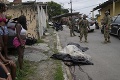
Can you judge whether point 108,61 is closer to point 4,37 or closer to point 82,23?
point 4,37

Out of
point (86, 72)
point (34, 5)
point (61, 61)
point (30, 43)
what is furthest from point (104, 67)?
point (34, 5)

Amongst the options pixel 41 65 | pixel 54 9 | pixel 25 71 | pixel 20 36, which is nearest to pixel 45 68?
pixel 41 65

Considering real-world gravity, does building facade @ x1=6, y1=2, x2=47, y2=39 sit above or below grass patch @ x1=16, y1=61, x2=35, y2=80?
above

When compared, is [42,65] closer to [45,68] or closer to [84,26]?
[45,68]

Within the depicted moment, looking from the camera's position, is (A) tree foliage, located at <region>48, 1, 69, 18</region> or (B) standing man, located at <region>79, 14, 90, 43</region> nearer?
(B) standing man, located at <region>79, 14, 90, 43</region>

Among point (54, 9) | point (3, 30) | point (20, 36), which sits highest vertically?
point (54, 9)

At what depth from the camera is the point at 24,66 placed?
840 cm

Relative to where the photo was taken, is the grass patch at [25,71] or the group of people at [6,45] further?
the grass patch at [25,71]

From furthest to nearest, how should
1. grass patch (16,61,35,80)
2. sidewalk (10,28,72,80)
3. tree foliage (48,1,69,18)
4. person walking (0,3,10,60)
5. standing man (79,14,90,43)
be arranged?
tree foliage (48,1,69,18) < standing man (79,14,90,43) < sidewalk (10,28,72,80) < grass patch (16,61,35,80) < person walking (0,3,10,60)

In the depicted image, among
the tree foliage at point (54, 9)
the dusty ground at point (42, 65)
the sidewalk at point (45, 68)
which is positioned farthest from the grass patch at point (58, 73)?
the tree foliage at point (54, 9)

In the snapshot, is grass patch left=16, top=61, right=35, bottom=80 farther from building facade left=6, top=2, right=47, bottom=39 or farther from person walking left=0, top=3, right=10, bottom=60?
building facade left=6, top=2, right=47, bottom=39

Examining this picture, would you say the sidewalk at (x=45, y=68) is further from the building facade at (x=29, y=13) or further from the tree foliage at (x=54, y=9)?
the tree foliage at (x=54, y=9)

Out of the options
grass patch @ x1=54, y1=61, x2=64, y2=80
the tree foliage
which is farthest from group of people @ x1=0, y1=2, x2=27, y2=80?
the tree foliage

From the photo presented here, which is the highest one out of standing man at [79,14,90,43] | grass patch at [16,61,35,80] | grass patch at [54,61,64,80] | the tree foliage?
the tree foliage
